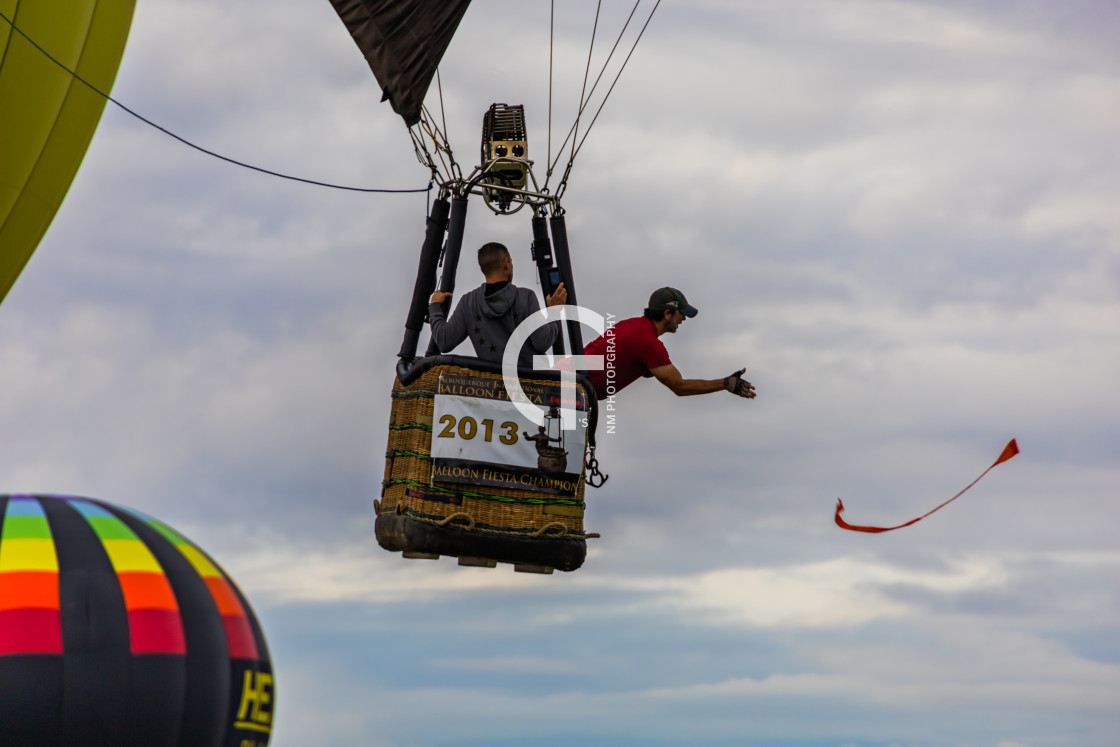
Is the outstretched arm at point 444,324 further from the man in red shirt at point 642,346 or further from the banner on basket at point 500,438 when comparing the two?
the man in red shirt at point 642,346

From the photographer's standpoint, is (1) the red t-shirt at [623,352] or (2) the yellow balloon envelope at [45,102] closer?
(1) the red t-shirt at [623,352]

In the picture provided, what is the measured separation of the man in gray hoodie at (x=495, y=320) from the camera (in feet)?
27.5

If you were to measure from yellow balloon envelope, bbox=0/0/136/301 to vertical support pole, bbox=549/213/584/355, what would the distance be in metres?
7.34

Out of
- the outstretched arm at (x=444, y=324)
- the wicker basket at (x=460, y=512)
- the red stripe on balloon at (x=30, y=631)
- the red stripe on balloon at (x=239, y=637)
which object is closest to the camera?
the wicker basket at (x=460, y=512)

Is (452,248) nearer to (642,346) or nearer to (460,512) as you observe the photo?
Answer: (642,346)

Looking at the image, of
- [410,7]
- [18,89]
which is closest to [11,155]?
[18,89]

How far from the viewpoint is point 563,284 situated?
856 centimetres

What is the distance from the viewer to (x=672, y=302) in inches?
338

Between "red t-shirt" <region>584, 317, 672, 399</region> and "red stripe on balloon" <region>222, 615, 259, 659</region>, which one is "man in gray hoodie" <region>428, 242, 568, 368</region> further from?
"red stripe on balloon" <region>222, 615, 259, 659</region>

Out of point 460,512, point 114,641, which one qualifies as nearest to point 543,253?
point 460,512

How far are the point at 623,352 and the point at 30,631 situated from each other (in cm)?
911

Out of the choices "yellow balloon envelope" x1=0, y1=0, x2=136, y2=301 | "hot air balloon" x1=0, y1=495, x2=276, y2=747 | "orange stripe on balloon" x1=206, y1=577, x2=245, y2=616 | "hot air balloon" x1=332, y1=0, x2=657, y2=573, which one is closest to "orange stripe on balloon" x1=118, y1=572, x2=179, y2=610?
"hot air balloon" x1=0, y1=495, x2=276, y2=747

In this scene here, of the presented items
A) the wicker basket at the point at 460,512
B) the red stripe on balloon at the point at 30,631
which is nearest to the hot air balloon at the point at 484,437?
the wicker basket at the point at 460,512

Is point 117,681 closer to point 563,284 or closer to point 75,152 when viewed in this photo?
point 75,152
